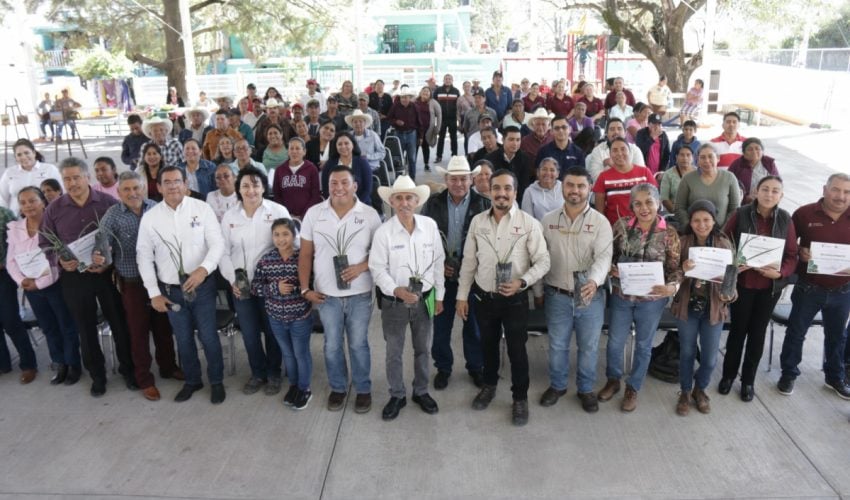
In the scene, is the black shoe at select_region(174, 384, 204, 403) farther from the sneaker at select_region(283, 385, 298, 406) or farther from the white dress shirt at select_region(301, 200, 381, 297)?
the white dress shirt at select_region(301, 200, 381, 297)

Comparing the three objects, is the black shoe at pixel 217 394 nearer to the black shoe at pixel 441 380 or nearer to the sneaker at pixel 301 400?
the sneaker at pixel 301 400

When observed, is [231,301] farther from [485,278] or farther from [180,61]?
[180,61]

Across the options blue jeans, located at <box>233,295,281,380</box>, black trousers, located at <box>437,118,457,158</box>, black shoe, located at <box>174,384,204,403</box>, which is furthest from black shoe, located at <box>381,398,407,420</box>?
black trousers, located at <box>437,118,457,158</box>

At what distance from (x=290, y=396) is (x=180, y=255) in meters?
1.30

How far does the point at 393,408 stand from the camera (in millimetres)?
4621

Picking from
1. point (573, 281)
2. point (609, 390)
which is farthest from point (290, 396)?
point (609, 390)

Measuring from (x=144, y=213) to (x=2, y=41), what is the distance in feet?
80.5

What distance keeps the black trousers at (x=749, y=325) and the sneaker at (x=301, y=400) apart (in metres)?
3.06

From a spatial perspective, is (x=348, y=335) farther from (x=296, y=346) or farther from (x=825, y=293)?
(x=825, y=293)

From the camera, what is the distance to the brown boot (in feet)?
15.6

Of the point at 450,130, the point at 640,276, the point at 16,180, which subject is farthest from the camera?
the point at 450,130

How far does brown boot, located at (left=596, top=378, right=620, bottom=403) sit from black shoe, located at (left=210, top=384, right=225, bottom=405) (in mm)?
2766

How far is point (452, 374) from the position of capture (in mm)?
5223

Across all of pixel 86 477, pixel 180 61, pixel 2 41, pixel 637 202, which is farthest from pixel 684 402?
pixel 2 41
